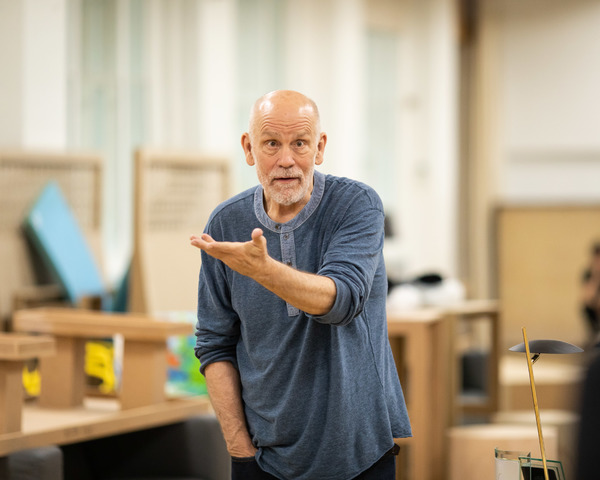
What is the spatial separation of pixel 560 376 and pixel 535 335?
68.0 inches

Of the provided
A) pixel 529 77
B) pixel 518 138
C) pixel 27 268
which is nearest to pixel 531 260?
pixel 518 138

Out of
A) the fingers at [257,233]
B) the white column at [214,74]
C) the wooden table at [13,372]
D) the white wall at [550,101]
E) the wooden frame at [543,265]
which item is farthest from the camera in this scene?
the white wall at [550,101]

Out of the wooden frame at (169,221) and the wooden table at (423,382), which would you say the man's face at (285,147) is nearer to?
the wooden table at (423,382)

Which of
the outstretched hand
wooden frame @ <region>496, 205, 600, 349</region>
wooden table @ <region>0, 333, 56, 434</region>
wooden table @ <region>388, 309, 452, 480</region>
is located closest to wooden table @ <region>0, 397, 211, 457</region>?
wooden table @ <region>0, 333, 56, 434</region>

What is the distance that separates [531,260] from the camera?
7492mm

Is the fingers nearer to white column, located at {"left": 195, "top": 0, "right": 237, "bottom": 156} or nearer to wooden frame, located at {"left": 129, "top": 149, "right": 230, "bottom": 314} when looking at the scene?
wooden frame, located at {"left": 129, "top": 149, "right": 230, "bottom": 314}

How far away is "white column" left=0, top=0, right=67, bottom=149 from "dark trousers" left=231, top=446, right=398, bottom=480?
2.45 meters

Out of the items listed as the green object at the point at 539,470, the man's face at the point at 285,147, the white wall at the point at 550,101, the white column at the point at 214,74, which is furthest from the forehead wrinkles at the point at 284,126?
the white wall at the point at 550,101

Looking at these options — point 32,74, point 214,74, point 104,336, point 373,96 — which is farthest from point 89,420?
point 373,96

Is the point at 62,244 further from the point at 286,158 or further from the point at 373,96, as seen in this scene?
the point at 373,96

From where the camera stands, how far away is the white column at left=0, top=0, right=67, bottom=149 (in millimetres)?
3846

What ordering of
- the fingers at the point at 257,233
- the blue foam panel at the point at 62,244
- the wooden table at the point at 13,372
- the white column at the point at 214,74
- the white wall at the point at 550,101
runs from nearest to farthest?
the fingers at the point at 257,233 → the wooden table at the point at 13,372 → the blue foam panel at the point at 62,244 → the white column at the point at 214,74 → the white wall at the point at 550,101

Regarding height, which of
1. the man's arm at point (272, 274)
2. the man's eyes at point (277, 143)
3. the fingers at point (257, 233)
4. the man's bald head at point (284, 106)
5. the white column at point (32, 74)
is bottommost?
the man's arm at point (272, 274)

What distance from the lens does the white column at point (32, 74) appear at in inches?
151
